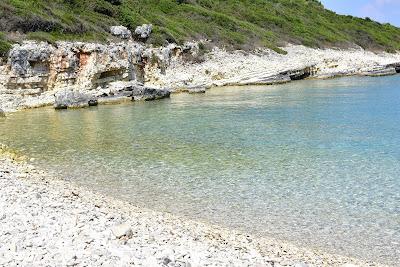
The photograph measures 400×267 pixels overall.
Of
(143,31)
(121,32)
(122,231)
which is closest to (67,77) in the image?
(121,32)

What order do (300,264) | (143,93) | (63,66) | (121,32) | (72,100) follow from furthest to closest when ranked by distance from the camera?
(121,32) < (63,66) < (143,93) < (72,100) < (300,264)

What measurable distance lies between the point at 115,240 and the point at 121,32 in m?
49.1

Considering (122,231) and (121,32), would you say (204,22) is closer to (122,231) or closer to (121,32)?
(121,32)

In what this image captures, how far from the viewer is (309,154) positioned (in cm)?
1808

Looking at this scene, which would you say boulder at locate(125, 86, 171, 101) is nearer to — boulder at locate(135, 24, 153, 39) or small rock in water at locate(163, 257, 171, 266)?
boulder at locate(135, 24, 153, 39)

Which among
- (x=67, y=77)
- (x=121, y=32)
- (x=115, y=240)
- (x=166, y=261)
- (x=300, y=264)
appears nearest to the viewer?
(x=166, y=261)

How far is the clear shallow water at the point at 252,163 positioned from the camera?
37.2ft

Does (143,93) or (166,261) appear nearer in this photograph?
(166,261)

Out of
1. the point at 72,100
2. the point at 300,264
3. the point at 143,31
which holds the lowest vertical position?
the point at 300,264

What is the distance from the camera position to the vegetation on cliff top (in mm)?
47725

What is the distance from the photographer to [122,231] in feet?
30.4

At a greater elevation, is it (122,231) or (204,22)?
(204,22)

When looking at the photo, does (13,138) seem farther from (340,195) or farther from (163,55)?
(163,55)

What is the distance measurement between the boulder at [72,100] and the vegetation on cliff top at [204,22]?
26.9ft
